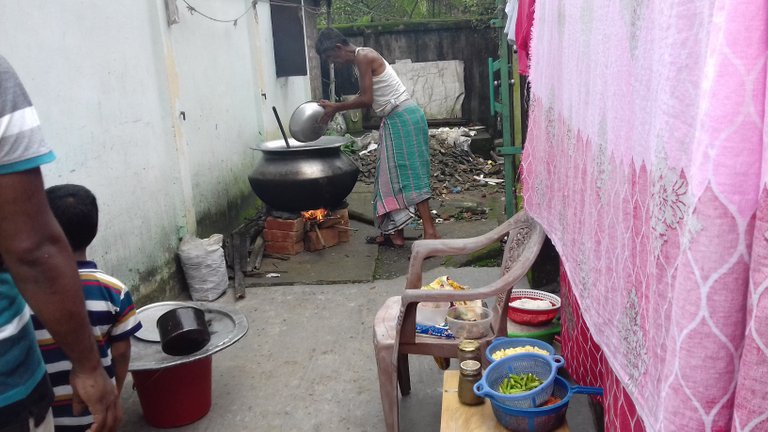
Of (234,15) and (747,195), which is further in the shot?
(234,15)

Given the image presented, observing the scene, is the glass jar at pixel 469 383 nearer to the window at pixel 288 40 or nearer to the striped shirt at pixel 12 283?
the striped shirt at pixel 12 283

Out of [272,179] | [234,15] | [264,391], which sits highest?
[234,15]

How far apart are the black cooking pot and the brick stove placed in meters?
2.87

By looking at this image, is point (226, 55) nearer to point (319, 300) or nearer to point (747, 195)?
point (319, 300)

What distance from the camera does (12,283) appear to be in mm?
1402

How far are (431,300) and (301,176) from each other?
130 inches

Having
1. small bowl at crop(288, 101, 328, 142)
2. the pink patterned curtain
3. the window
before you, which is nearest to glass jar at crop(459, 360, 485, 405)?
the pink patterned curtain

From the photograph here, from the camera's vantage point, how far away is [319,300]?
479 centimetres

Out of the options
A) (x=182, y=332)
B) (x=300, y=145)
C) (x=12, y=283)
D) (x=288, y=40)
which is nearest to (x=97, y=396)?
(x=12, y=283)

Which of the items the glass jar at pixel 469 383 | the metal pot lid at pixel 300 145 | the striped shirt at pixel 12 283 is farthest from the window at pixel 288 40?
the striped shirt at pixel 12 283

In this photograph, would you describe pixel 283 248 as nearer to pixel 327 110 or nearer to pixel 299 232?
pixel 299 232

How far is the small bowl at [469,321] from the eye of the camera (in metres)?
2.78

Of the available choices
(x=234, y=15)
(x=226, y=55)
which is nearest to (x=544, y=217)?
(x=226, y=55)

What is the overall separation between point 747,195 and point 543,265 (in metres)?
3.45
